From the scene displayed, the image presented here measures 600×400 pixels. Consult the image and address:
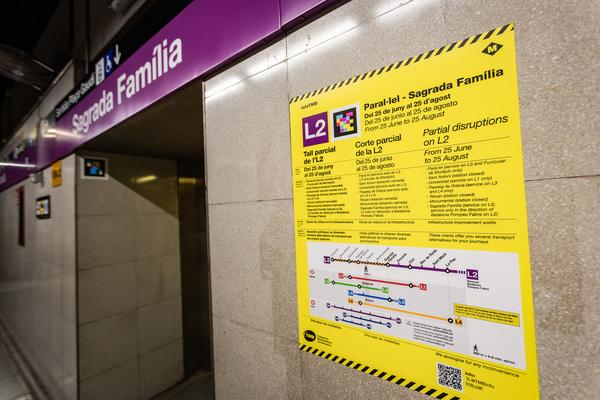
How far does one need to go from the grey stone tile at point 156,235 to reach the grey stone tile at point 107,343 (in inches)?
28.9

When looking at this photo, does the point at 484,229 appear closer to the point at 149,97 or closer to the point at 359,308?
the point at 359,308

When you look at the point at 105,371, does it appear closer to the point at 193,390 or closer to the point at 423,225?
the point at 193,390

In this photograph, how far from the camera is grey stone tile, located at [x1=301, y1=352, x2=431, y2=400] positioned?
1.00m

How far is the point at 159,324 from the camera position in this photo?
372cm

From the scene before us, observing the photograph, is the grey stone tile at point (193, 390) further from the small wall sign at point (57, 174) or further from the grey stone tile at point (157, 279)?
the small wall sign at point (57, 174)

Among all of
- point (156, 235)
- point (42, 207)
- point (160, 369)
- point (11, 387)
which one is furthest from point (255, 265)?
point (11, 387)

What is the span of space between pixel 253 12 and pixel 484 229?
1.31m

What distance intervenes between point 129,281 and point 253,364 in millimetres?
2725

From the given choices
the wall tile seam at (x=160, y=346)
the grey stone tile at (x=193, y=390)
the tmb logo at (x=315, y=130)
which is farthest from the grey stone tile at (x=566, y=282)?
the wall tile seam at (x=160, y=346)

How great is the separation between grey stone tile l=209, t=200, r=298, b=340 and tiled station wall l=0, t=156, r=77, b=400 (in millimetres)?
2445

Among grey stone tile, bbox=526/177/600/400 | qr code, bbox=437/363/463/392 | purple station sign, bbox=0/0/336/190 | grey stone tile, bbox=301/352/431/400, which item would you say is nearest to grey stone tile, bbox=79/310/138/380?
purple station sign, bbox=0/0/336/190

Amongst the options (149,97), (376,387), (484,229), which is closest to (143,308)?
(149,97)

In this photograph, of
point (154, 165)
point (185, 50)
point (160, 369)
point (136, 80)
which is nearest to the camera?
point (185, 50)

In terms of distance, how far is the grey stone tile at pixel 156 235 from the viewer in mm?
3598
